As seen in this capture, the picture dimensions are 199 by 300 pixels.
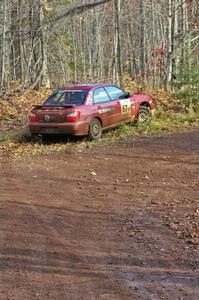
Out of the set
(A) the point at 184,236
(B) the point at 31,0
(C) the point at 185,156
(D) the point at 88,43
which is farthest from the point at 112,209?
(D) the point at 88,43

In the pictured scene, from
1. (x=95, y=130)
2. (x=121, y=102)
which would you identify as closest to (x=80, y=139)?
(x=95, y=130)

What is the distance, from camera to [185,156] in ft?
38.1

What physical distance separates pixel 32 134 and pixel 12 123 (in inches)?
119

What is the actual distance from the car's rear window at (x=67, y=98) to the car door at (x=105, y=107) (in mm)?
408

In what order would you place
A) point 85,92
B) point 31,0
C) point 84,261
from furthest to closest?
point 31,0 → point 85,92 → point 84,261

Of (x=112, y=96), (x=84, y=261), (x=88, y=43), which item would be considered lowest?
(x=84, y=261)

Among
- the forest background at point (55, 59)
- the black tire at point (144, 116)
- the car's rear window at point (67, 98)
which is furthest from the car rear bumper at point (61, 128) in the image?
the forest background at point (55, 59)

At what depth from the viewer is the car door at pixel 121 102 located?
14.8 m

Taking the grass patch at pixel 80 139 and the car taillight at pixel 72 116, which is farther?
the car taillight at pixel 72 116

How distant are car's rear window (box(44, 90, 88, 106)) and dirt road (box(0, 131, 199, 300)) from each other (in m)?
2.62

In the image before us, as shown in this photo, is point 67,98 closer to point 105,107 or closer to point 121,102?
point 105,107

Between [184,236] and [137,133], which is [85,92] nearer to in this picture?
[137,133]

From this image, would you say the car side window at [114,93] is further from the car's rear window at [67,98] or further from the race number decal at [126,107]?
the car's rear window at [67,98]

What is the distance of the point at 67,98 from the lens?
14086 millimetres
